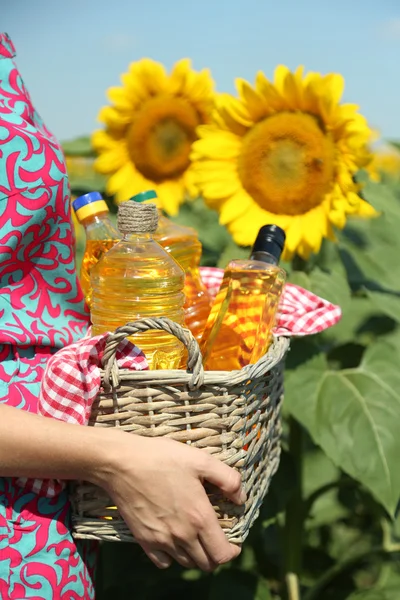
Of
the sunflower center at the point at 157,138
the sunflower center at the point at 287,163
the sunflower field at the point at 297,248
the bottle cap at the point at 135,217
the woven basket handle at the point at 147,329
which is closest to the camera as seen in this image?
the woven basket handle at the point at 147,329

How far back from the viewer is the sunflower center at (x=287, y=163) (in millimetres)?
1811

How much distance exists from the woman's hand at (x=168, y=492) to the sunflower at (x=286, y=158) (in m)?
0.83

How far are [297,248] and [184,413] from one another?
0.83 meters

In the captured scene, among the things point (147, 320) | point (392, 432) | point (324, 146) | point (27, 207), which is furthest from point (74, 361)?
point (324, 146)

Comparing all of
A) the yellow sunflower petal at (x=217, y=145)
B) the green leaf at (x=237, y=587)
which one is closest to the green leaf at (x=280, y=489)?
the green leaf at (x=237, y=587)

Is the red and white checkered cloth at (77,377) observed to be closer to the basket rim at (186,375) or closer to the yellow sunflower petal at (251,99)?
the basket rim at (186,375)

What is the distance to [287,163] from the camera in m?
1.88

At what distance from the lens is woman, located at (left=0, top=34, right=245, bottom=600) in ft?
3.32

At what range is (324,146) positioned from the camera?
1.80m

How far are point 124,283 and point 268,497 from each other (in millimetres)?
925

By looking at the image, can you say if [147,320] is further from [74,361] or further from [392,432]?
[392,432]

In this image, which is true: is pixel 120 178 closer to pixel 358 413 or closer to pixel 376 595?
pixel 358 413

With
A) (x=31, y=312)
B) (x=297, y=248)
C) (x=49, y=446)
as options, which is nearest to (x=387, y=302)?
(x=297, y=248)

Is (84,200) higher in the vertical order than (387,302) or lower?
higher
